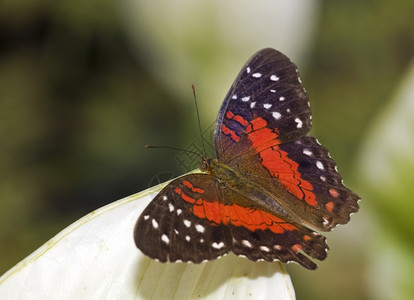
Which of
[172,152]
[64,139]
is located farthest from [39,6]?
[172,152]

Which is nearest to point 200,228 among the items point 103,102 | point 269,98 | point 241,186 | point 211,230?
point 211,230

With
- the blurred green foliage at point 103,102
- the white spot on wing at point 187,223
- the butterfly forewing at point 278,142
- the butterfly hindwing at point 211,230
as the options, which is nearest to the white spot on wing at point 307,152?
the butterfly forewing at point 278,142

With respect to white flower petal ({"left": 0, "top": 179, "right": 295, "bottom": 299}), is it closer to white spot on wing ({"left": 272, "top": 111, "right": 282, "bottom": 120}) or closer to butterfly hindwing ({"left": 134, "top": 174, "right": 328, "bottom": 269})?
butterfly hindwing ({"left": 134, "top": 174, "right": 328, "bottom": 269})

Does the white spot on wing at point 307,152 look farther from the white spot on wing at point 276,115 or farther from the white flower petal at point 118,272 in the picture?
the white flower petal at point 118,272

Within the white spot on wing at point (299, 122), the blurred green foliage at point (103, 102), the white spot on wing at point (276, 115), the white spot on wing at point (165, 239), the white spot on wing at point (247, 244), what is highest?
the white spot on wing at point (299, 122)

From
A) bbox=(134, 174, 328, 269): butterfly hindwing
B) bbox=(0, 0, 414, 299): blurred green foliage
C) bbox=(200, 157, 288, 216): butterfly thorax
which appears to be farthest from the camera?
bbox=(0, 0, 414, 299): blurred green foliage

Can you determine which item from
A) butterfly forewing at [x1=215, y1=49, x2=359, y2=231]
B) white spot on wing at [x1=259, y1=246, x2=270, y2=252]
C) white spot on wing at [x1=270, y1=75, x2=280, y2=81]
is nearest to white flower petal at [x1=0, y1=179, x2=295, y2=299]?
white spot on wing at [x1=259, y1=246, x2=270, y2=252]

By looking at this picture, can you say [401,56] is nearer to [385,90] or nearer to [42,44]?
[385,90]
